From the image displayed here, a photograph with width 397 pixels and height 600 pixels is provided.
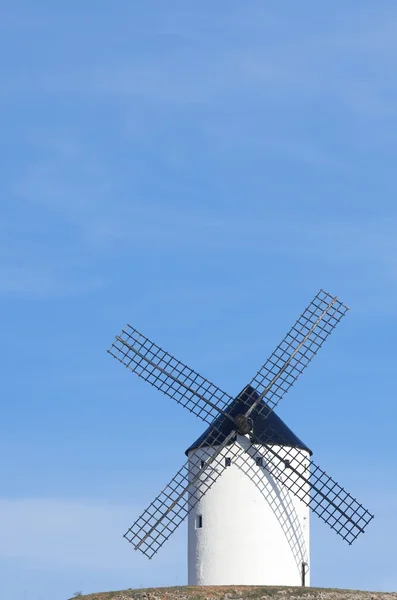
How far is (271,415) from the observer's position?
37.3m

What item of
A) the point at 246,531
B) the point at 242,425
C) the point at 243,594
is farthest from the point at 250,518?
the point at 242,425

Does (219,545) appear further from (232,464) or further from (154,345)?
(154,345)

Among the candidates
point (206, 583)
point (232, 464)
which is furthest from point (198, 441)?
point (206, 583)

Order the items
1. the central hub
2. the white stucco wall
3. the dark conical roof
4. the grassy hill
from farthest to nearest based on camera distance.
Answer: the dark conical roof
the central hub
the white stucco wall
the grassy hill

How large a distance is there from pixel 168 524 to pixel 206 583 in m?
2.02

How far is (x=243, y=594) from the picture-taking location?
34.3 meters

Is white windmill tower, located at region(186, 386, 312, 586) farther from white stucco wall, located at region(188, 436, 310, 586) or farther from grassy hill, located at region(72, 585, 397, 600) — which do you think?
grassy hill, located at region(72, 585, 397, 600)

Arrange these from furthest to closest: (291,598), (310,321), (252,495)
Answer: (310,321)
(252,495)
(291,598)

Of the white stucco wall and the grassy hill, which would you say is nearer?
the grassy hill

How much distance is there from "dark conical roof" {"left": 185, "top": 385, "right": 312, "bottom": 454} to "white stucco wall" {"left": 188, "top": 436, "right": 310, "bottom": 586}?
425mm

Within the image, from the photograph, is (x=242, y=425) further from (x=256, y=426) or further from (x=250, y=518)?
(x=250, y=518)

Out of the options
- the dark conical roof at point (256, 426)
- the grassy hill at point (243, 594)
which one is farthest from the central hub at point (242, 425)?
the grassy hill at point (243, 594)

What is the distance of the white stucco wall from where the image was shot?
1411 inches

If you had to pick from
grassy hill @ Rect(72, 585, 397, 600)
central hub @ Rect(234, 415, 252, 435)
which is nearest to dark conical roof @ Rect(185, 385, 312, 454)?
Answer: central hub @ Rect(234, 415, 252, 435)
